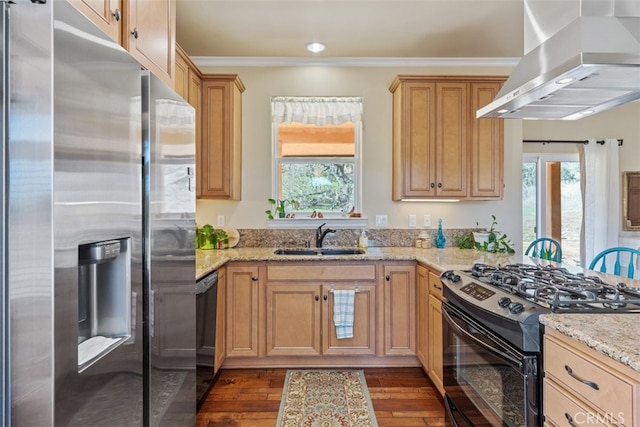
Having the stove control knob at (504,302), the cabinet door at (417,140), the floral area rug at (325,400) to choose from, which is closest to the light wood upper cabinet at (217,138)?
the cabinet door at (417,140)

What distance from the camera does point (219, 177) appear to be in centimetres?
316

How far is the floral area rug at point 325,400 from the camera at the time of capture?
2.22m

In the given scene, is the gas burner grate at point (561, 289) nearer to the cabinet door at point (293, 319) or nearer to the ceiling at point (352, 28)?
the cabinet door at point (293, 319)

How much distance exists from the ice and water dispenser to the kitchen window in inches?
95.0

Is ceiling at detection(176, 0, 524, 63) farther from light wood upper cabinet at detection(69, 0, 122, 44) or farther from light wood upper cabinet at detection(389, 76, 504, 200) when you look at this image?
light wood upper cabinet at detection(69, 0, 122, 44)

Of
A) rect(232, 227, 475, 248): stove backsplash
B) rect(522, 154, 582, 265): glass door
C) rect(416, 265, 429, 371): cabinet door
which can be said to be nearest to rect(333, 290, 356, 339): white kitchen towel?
rect(416, 265, 429, 371): cabinet door

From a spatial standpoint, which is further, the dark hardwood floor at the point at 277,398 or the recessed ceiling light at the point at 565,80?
the dark hardwood floor at the point at 277,398

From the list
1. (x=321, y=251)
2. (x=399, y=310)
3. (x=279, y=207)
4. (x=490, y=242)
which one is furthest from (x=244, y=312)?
(x=490, y=242)

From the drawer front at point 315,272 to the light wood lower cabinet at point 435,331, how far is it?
517 mm

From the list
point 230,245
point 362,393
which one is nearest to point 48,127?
point 362,393

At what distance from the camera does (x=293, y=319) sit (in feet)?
9.51

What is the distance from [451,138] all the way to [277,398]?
244cm

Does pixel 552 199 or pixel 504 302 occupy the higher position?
pixel 552 199

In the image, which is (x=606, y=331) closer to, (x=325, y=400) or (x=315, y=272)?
(x=325, y=400)
